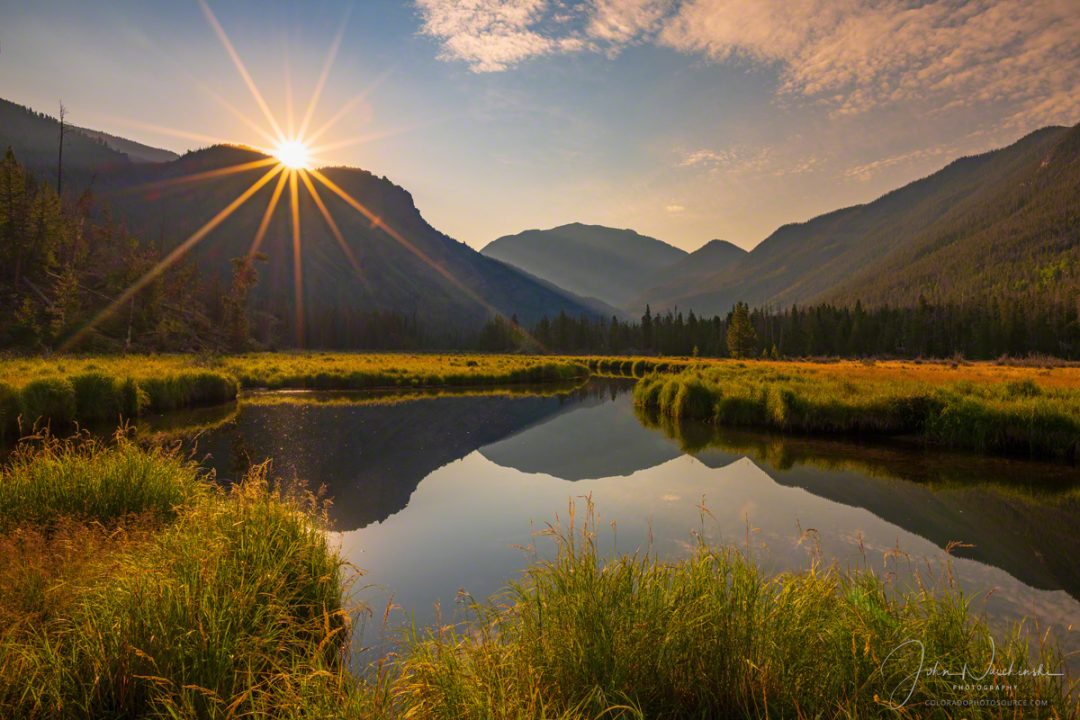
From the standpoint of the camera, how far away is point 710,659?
4930mm

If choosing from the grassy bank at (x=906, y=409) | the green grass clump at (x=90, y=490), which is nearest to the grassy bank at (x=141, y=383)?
the green grass clump at (x=90, y=490)

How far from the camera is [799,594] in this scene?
19.3 feet

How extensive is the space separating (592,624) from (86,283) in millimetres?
90636

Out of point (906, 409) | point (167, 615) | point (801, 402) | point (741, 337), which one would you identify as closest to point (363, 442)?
point (167, 615)

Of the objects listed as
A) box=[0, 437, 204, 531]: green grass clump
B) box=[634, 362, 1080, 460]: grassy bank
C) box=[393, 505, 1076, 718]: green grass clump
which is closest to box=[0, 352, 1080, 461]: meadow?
box=[634, 362, 1080, 460]: grassy bank

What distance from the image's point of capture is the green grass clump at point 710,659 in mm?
4344

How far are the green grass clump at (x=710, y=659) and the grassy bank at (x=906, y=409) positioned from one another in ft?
64.7

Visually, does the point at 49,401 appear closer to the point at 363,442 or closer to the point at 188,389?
the point at 188,389

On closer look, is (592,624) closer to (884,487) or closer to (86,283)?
(884,487)

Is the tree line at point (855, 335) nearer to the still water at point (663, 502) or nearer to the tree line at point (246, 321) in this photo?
the tree line at point (246, 321)

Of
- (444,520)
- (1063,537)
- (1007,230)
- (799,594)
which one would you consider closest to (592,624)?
(799,594)

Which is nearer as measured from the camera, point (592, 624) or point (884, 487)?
point (592, 624)

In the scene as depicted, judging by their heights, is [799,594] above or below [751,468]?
above

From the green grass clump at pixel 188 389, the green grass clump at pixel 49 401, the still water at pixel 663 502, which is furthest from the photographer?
the green grass clump at pixel 188 389
